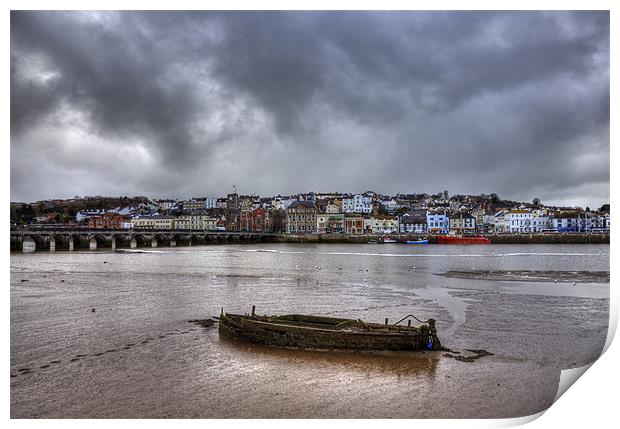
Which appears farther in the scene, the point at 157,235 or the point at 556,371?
the point at 157,235

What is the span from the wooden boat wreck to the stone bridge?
A: 29898 mm

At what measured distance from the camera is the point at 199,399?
19.1ft

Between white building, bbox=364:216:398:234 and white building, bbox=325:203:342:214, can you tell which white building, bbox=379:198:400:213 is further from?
white building, bbox=325:203:342:214

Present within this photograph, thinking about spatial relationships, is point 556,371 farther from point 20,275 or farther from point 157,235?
point 157,235

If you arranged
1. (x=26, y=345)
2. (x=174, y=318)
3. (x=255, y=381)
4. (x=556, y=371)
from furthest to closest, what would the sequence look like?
1. (x=174, y=318)
2. (x=26, y=345)
3. (x=556, y=371)
4. (x=255, y=381)

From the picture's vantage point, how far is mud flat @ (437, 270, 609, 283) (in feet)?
55.5

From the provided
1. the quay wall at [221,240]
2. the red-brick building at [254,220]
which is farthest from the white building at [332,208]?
the quay wall at [221,240]

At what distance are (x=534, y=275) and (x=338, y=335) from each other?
13096mm

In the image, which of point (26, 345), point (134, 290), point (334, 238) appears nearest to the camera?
point (26, 345)

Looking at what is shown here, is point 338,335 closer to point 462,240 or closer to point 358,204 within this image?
point 462,240

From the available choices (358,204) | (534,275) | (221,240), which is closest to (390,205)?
(358,204)

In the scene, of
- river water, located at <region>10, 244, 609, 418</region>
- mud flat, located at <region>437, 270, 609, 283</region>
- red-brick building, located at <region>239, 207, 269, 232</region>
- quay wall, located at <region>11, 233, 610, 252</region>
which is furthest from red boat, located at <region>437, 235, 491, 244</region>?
river water, located at <region>10, 244, 609, 418</region>

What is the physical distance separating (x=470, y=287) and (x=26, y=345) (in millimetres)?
11408
